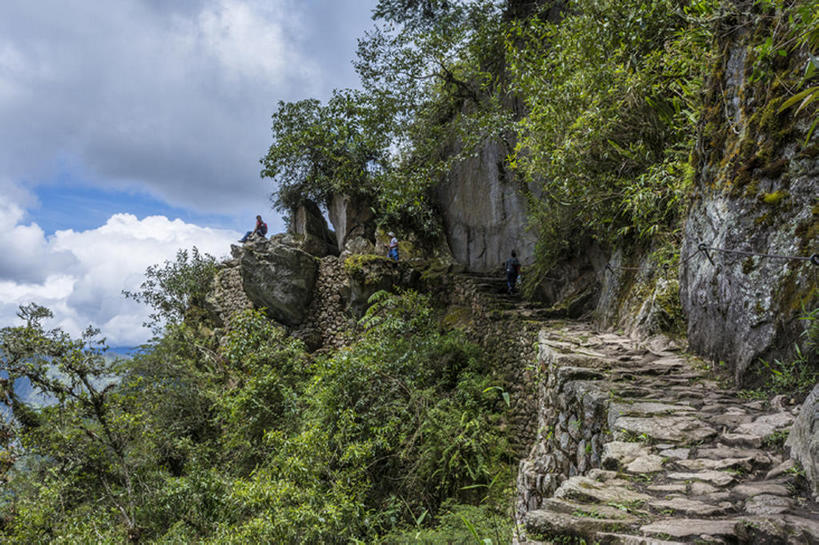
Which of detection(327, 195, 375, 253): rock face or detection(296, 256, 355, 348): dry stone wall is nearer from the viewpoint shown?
detection(296, 256, 355, 348): dry stone wall

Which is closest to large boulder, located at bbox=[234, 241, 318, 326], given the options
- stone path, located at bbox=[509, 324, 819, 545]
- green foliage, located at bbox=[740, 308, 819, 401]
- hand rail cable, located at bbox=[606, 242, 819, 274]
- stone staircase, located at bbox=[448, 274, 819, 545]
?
stone staircase, located at bbox=[448, 274, 819, 545]

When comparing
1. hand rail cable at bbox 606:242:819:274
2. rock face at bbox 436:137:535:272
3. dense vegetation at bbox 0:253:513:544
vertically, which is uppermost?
rock face at bbox 436:137:535:272

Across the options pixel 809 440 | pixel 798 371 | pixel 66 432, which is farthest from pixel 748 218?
pixel 66 432

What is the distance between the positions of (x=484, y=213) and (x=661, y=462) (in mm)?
11674

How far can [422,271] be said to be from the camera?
12398 mm

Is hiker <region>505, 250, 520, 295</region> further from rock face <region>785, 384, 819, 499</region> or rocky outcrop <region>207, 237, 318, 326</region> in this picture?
rock face <region>785, 384, 819, 499</region>

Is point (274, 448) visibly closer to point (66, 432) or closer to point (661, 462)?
point (66, 432)

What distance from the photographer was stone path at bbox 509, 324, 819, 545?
1662mm

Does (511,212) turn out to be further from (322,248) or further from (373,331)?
(322,248)

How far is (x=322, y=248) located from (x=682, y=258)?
13.2 m

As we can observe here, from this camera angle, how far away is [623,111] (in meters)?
5.65

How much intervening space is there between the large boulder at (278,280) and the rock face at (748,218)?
10699 millimetres

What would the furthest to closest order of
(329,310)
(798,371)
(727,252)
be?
(329,310) < (727,252) < (798,371)

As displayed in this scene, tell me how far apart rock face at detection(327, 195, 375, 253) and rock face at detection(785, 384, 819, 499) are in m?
13.6
